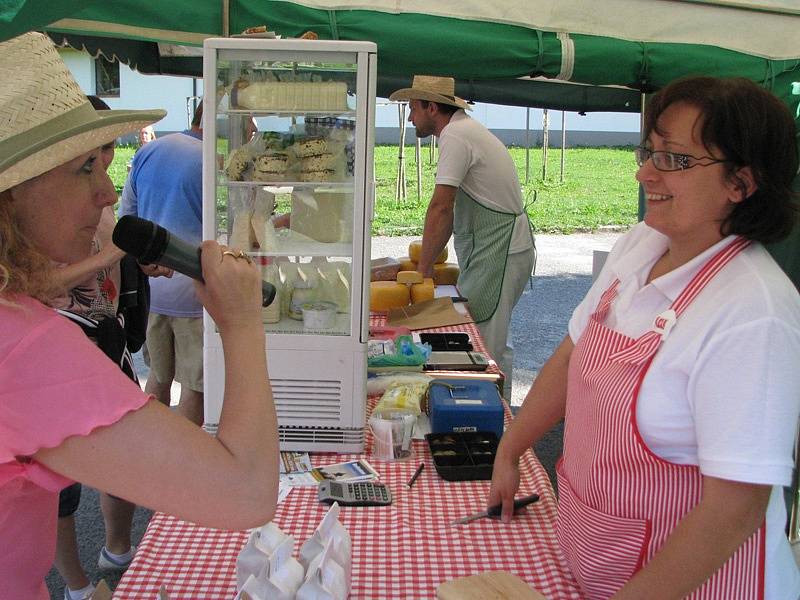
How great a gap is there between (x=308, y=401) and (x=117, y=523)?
137 centimetres

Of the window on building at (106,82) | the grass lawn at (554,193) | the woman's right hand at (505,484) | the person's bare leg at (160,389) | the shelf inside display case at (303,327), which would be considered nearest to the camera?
the woman's right hand at (505,484)

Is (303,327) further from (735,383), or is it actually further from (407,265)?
(407,265)

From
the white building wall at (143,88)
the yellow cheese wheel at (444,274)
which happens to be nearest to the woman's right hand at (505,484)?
the yellow cheese wheel at (444,274)

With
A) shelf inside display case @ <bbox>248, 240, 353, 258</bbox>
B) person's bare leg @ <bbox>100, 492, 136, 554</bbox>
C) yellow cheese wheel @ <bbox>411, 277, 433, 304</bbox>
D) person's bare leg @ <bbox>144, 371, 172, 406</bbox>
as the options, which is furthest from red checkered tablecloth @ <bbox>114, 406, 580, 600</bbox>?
person's bare leg @ <bbox>144, 371, 172, 406</bbox>

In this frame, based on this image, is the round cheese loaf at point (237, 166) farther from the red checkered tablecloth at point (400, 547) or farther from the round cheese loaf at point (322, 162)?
the red checkered tablecloth at point (400, 547)

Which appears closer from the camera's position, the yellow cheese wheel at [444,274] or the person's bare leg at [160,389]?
the person's bare leg at [160,389]

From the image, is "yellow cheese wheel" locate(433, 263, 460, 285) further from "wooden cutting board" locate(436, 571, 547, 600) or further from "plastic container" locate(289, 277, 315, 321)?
"wooden cutting board" locate(436, 571, 547, 600)

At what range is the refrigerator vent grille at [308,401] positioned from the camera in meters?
2.30

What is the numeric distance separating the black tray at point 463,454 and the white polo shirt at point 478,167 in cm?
252

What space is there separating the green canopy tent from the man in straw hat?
3.37ft

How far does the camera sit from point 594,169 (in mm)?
18484

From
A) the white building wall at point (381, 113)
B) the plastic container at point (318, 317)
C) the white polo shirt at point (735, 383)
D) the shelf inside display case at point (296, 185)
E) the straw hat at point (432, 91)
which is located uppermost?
the white building wall at point (381, 113)

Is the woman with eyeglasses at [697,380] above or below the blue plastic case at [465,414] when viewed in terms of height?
above

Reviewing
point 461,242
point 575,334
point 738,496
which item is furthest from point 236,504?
point 461,242
